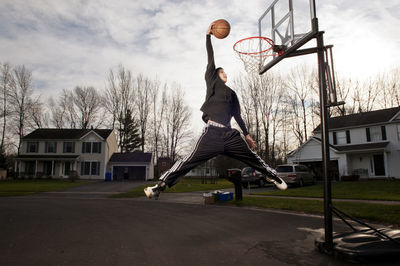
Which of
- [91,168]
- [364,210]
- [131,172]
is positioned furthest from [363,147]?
[91,168]

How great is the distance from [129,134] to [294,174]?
120 feet

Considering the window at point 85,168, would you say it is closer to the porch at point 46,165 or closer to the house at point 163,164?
→ the porch at point 46,165

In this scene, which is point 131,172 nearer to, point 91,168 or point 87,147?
point 91,168

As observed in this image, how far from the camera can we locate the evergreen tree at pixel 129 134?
48.8 metres

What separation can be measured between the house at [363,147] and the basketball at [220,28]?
2948 centimetres

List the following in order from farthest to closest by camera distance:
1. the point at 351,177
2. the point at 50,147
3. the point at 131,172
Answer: the point at 131,172 → the point at 50,147 → the point at 351,177

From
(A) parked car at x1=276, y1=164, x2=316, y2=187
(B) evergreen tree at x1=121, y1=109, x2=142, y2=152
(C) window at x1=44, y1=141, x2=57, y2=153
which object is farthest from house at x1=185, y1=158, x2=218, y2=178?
(C) window at x1=44, y1=141, x2=57, y2=153

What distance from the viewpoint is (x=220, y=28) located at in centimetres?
459

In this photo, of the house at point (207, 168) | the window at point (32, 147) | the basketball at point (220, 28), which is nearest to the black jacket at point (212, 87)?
the basketball at point (220, 28)

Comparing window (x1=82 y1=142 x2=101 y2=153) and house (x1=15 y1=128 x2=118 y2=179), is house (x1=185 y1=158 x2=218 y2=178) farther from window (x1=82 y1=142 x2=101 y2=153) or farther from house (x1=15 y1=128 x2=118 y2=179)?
window (x1=82 y1=142 x2=101 y2=153)

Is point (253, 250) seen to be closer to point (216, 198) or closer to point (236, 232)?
point (236, 232)

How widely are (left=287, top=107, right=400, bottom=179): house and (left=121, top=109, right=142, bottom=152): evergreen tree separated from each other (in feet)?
91.9

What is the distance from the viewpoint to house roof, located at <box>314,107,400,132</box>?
29875mm

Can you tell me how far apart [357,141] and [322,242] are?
31074 millimetres
